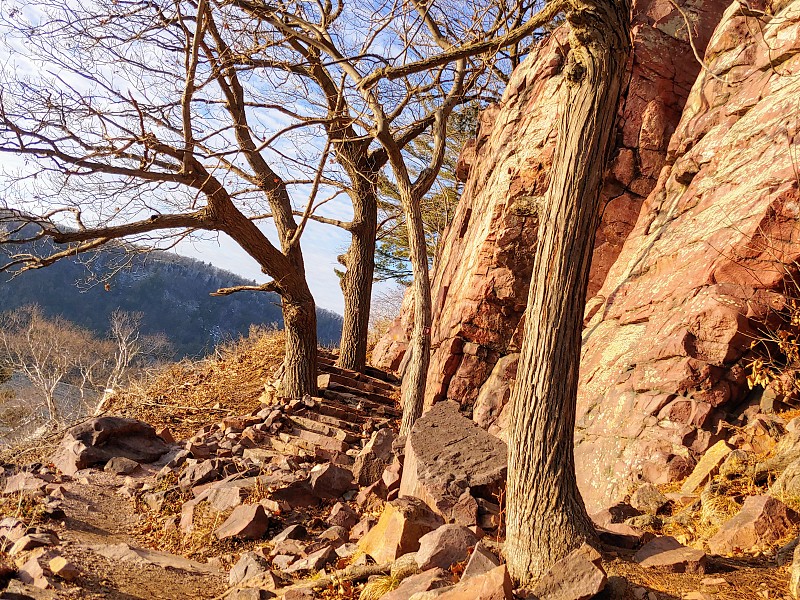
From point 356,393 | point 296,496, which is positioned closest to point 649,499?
point 296,496

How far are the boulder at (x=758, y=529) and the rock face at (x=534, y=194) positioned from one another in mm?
4230

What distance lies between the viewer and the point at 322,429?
9.47 metres

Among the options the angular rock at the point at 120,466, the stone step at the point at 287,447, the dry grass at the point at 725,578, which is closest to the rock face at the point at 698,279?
the dry grass at the point at 725,578

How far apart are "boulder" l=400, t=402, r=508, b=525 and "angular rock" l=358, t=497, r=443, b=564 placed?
31 cm

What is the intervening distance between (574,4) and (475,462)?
3.95 meters

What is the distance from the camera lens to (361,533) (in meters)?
5.30

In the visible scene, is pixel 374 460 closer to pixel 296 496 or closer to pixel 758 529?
pixel 296 496

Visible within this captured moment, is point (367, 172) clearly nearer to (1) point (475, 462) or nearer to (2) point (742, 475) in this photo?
(1) point (475, 462)

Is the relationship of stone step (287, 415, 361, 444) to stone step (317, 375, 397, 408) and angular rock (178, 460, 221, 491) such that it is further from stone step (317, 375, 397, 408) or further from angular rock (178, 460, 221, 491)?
angular rock (178, 460, 221, 491)

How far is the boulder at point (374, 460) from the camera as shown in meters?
7.11

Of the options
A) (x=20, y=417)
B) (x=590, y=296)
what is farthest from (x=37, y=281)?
(x=590, y=296)

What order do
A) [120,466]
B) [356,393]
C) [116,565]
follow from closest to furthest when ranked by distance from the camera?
[116,565] → [120,466] → [356,393]

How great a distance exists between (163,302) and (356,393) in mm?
62594

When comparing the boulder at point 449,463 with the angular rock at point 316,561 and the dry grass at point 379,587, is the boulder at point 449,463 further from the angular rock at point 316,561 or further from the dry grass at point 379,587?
the dry grass at point 379,587
